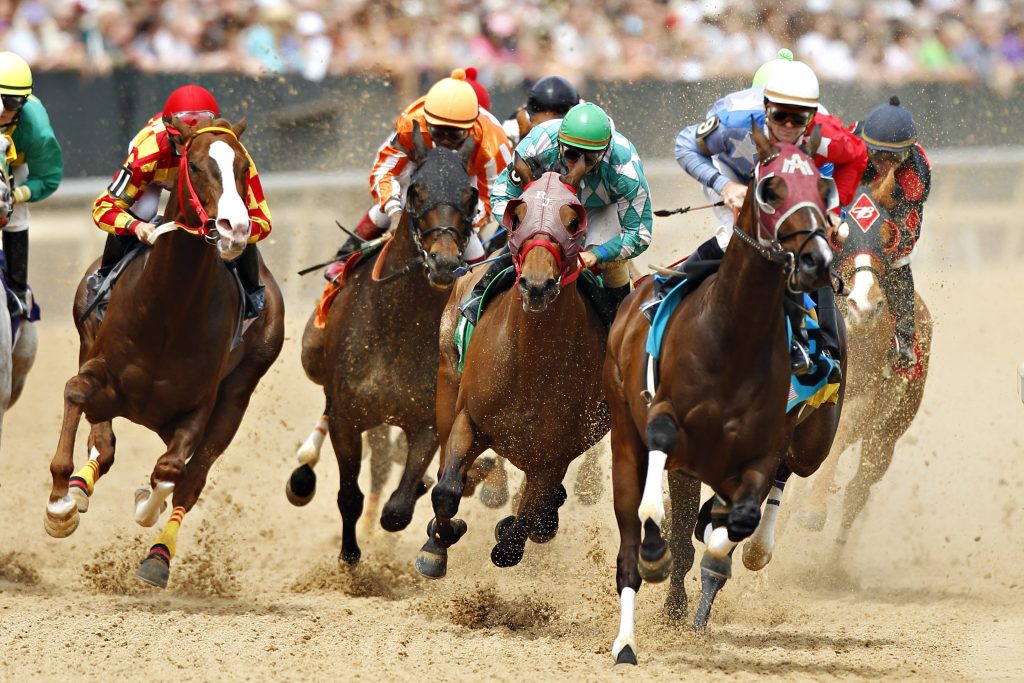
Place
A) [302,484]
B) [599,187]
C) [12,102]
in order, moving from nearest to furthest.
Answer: [599,187]
[12,102]
[302,484]

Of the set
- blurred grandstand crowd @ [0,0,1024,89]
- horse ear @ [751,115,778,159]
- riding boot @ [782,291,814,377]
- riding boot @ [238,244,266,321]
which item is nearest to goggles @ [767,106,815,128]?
horse ear @ [751,115,778,159]

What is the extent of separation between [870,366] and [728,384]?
3288 millimetres

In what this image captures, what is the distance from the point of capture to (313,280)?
15.4m

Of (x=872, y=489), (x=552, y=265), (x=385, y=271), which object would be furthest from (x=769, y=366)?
(x=872, y=489)

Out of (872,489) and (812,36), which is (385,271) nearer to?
(872,489)

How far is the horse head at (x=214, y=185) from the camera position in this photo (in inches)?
280

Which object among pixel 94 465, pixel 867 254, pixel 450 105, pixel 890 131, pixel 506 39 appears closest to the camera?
pixel 94 465

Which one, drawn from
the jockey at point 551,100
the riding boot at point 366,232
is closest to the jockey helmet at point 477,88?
the jockey at point 551,100

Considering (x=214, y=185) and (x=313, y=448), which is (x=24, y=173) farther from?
(x=313, y=448)

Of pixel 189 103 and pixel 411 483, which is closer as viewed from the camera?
pixel 189 103

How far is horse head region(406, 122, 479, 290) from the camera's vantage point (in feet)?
24.9

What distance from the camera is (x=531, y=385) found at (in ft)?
23.3

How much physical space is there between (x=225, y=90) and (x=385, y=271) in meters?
7.54

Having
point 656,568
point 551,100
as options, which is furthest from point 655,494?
point 551,100
